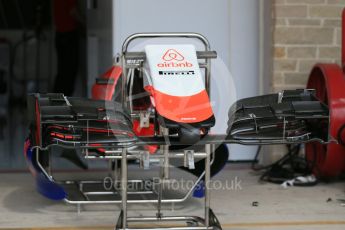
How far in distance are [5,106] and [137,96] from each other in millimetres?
6162

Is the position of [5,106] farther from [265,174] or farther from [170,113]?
[170,113]

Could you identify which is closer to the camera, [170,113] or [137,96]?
[170,113]

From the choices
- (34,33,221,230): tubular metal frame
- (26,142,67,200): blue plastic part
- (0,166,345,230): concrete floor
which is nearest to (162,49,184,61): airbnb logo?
(34,33,221,230): tubular metal frame

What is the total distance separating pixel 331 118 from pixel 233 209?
1069 mm

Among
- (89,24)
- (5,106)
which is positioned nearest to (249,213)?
(89,24)

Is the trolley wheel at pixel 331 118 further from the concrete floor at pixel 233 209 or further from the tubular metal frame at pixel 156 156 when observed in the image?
the tubular metal frame at pixel 156 156

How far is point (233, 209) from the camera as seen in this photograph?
4.69 metres

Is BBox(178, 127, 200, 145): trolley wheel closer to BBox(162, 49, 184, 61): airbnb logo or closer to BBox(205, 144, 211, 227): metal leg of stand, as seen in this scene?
BBox(205, 144, 211, 227): metal leg of stand

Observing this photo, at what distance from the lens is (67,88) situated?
381 inches

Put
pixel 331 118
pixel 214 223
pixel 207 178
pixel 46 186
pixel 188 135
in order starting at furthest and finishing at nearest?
1. pixel 331 118
2. pixel 46 186
3. pixel 214 223
4. pixel 207 178
5. pixel 188 135

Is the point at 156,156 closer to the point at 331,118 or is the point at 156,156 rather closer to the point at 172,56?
the point at 172,56

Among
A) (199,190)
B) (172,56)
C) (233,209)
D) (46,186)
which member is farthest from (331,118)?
(46,186)

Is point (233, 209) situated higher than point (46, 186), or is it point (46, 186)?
point (46, 186)

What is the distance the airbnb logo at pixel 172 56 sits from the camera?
3.68 metres
